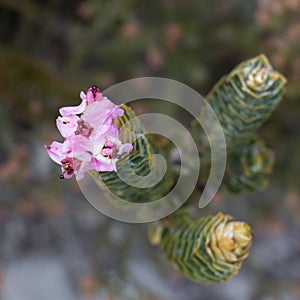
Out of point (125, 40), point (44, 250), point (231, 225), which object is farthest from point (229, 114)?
point (44, 250)

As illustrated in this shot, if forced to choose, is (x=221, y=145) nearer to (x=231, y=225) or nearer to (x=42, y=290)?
(x=231, y=225)

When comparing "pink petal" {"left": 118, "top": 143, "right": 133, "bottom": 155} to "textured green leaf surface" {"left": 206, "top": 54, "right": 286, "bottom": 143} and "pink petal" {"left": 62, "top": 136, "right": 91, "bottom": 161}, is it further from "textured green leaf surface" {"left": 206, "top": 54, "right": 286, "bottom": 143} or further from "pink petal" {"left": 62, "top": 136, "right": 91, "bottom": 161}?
"textured green leaf surface" {"left": 206, "top": 54, "right": 286, "bottom": 143}

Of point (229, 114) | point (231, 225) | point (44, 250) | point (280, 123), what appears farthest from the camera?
point (44, 250)

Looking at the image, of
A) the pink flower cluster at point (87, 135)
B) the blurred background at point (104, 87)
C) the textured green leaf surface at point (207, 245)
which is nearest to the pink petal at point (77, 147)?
the pink flower cluster at point (87, 135)

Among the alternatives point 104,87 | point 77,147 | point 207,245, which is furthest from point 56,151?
point 104,87

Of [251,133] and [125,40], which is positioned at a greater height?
[125,40]

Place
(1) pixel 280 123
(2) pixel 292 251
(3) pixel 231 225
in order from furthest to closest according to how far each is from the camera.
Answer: (2) pixel 292 251
(1) pixel 280 123
(3) pixel 231 225
